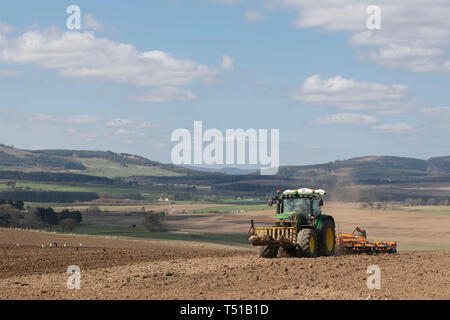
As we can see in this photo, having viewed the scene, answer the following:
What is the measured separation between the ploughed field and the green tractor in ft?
3.19

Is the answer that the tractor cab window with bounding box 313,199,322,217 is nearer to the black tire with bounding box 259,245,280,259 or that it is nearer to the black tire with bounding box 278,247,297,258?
the black tire with bounding box 278,247,297,258

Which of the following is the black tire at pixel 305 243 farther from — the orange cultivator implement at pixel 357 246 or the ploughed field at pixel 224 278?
the orange cultivator implement at pixel 357 246

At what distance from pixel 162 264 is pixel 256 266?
3742mm

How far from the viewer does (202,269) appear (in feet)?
65.3

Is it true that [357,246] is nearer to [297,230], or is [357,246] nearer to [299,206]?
[299,206]

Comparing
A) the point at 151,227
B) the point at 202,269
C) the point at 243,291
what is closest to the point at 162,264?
the point at 202,269

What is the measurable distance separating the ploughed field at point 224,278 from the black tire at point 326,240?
167 cm

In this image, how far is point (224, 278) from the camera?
1752cm

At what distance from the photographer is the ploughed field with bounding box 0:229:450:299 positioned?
47.2 feet

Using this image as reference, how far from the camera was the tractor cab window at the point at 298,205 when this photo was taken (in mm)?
23766
